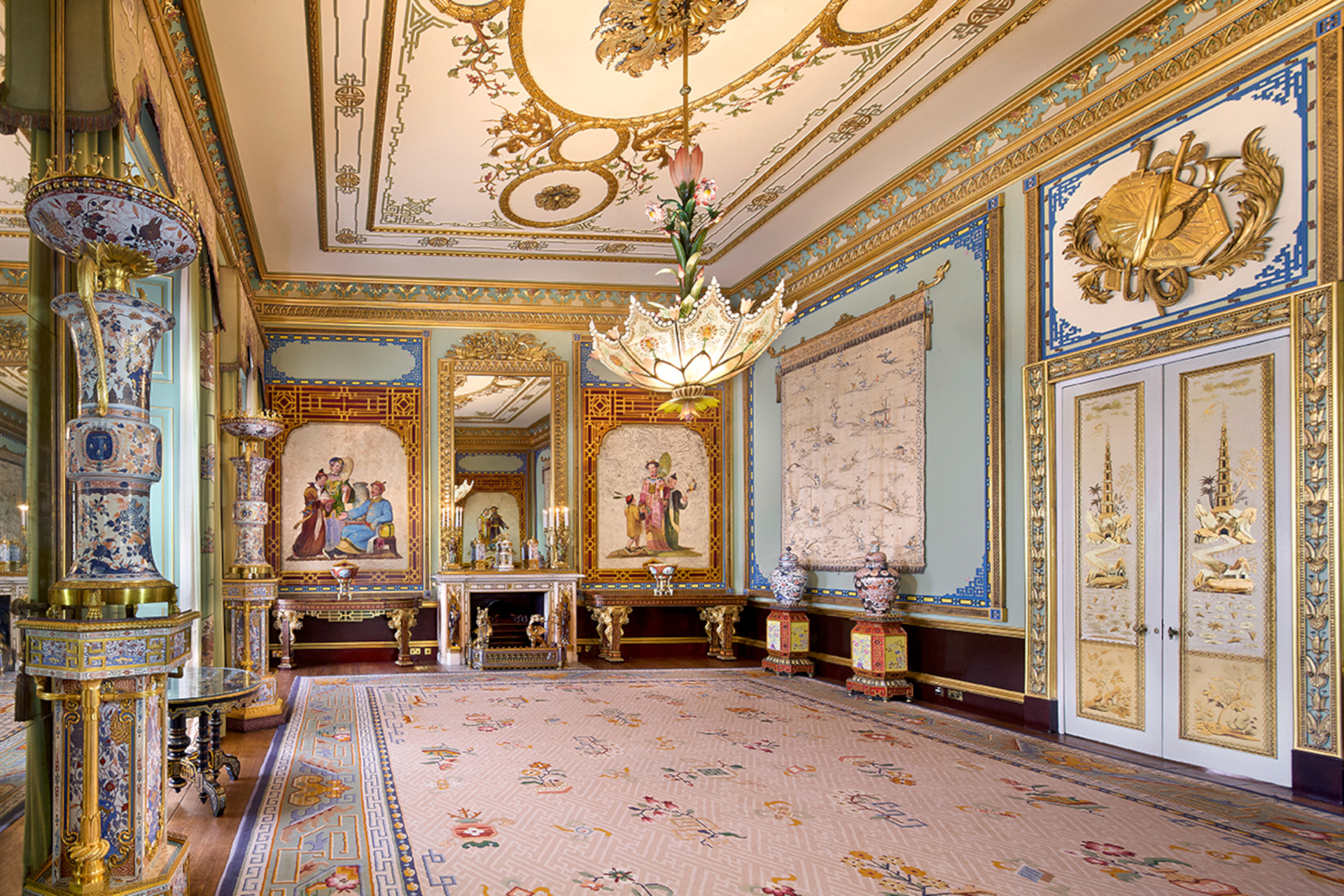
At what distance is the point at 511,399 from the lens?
11781mm

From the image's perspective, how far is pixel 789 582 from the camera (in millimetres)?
A: 9531

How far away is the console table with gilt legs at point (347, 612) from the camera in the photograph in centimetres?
1025

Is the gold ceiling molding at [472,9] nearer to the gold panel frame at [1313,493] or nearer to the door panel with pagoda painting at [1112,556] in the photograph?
the door panel with pagoda painting at [1112,556]

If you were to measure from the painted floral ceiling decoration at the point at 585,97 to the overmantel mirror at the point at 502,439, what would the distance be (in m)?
1.97

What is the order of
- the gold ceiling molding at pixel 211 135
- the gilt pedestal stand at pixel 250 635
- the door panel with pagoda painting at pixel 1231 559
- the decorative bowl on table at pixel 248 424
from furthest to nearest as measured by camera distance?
the decorative bowl on table at pixel 248 424
the gilt pedestal stand at pixel 250 635
the gold ceiling molding at pixel 211 135
the door panel with pagoda painting at pixel 1231 559

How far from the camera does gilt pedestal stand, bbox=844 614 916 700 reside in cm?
785

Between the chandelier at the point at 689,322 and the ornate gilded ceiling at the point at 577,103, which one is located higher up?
the ornate gilded ceiling at the point at 577,103

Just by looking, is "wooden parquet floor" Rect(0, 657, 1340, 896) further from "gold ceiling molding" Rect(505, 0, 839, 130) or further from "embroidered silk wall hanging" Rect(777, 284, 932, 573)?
"gold ceiling molding" Rect(505, 0, 839, 130)

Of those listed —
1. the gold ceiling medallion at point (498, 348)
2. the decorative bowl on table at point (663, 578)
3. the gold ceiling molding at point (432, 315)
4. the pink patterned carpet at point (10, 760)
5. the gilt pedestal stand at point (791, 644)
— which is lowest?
the gilt pedestal stand at point (791, 644)

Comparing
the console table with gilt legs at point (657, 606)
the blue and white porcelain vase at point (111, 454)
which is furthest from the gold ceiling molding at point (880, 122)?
the blue and white porcelain vase at point (111, 454)

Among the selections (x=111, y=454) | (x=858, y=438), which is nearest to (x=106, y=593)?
(x=111, y=454)

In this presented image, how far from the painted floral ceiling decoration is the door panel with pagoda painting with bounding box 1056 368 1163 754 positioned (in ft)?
9.07

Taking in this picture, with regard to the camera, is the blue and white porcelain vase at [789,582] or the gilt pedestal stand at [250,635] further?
the blue and white porcelain vase at [789,582]

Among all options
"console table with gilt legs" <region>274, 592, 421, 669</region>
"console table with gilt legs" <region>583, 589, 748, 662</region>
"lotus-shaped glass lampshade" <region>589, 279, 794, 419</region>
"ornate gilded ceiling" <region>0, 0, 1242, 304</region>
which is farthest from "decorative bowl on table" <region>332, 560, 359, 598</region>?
"lotus-shaped glass lampshade" <region>589, 279, 794, 419</region>
